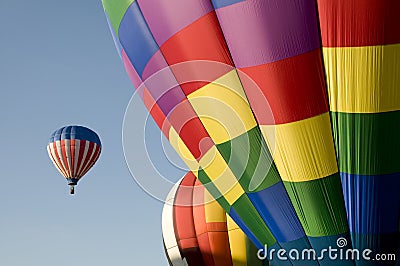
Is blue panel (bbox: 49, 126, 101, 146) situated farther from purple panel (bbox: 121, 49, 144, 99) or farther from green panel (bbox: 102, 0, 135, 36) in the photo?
green panel (bbox: 102, 0, 135, 36)

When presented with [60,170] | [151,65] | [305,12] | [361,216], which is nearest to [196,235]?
[151,65]

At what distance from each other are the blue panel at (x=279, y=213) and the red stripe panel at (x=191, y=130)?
731 mm

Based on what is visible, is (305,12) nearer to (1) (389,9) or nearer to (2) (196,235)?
(1) (389,9)

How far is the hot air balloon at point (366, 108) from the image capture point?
4332 millimetres

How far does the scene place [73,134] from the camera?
47.6 feet

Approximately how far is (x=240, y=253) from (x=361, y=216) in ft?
11.5

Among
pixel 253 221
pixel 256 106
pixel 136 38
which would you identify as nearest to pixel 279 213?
pixel 253 221

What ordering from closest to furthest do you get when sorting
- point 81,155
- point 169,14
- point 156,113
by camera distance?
point 169,14 → point 156,113 → point 81,155

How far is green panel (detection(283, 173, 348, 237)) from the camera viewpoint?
15.5ft

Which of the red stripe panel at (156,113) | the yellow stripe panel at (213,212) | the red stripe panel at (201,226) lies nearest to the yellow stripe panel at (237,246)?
the yellow stripe panel at (213,212)

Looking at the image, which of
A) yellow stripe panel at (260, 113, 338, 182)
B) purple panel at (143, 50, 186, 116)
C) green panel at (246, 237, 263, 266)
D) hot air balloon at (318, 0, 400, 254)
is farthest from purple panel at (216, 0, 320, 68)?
green panel at (246, 237, 263, 266)

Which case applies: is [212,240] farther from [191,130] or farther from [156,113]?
[191,130]

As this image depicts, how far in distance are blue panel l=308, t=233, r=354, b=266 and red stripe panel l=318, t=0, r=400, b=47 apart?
1.62 m

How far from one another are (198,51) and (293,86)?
38.7 inches
